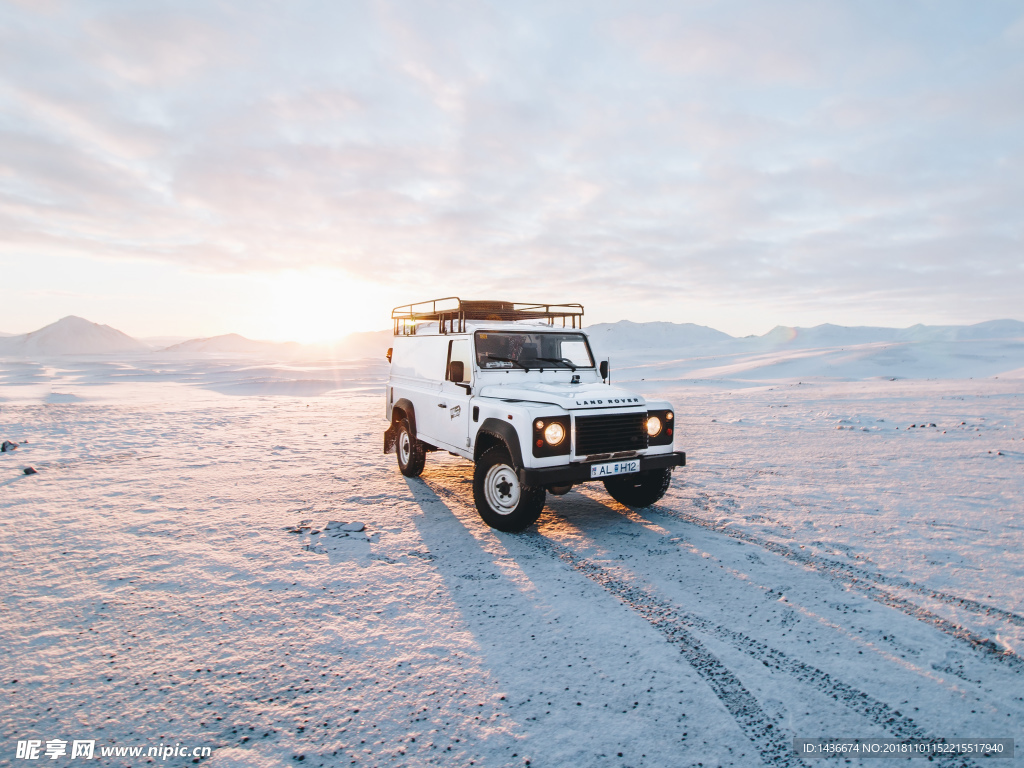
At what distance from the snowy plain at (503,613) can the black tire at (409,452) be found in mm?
250

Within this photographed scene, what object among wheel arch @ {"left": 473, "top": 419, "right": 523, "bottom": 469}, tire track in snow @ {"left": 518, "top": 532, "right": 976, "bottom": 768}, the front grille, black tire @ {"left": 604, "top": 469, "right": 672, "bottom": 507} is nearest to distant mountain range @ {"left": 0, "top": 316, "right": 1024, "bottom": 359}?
black tire @ {"left": 604, "top": 469, "right": 672, "bottom": 507}

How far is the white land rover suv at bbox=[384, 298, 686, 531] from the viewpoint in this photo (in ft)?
18.5

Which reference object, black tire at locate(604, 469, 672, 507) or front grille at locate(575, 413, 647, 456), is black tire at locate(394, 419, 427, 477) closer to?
black tire at locate(604, 469, 672, 507)

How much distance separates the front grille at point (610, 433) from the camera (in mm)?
5727

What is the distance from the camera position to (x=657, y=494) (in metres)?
6.70

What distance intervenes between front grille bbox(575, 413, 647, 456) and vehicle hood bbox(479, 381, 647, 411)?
14cm

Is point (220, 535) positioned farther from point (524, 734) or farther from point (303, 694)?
point (524, 734)

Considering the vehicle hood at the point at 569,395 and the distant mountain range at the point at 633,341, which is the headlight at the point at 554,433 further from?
the distant mountain range at the point at 633,341

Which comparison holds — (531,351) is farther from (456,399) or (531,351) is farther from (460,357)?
(456,399)

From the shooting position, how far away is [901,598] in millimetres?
4320

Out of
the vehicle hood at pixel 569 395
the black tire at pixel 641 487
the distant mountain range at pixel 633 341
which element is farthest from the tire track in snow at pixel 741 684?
the distant mountain range at pixel 633 341

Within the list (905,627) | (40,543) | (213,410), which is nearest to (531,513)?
(905,627)

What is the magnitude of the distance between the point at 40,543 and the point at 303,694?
14.3 ft

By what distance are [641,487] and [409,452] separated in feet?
12.2
